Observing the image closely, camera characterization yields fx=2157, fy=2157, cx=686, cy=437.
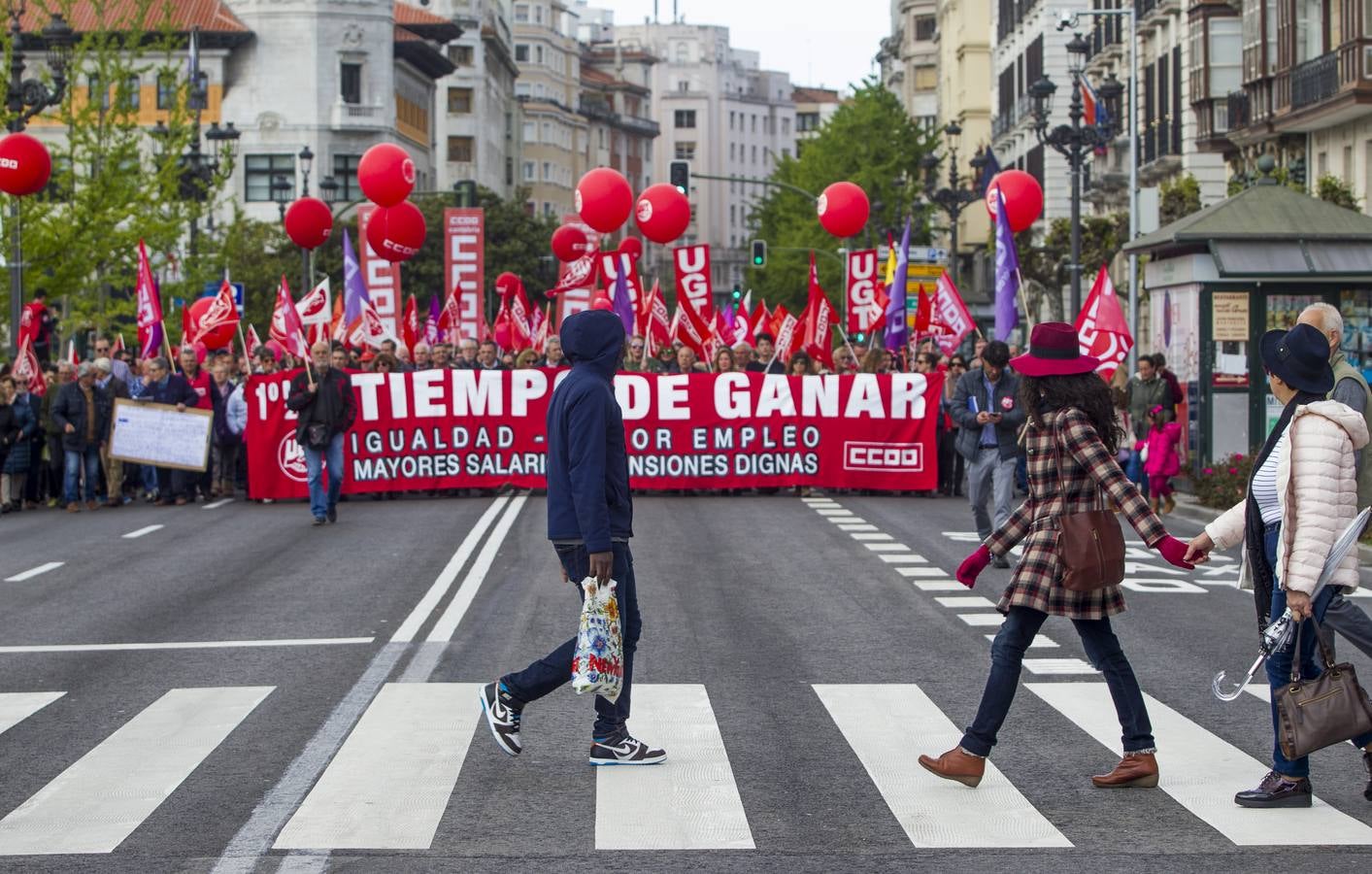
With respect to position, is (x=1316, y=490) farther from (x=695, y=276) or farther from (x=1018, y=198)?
(x=1018, y=198)

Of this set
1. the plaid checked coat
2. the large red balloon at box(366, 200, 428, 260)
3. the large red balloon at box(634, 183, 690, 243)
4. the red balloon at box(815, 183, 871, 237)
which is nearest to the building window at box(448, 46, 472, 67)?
the large red balloon at box(366, 200, 428, 260)

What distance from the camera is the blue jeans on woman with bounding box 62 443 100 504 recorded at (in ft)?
81.7

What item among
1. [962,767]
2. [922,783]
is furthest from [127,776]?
[962,767]

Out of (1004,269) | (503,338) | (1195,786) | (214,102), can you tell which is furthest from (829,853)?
(214,102)

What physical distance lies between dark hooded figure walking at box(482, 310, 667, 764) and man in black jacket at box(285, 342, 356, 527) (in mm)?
13411

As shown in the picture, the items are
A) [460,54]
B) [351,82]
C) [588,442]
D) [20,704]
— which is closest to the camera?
[588,442]

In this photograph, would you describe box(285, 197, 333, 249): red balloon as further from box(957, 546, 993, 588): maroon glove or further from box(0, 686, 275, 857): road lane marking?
box(957, 546, 993, 588): maroon glove

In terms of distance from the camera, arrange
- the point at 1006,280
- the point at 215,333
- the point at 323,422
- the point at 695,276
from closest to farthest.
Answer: the point at 323,422 → the point at 1006,280 → the point at 215,333 → the point at 695,276

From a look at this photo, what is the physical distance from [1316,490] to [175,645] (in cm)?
716

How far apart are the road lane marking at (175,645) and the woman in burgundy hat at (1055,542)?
5185mm

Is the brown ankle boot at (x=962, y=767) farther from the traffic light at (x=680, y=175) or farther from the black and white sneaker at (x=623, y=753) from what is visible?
the traffic light at (x=680, y=175)

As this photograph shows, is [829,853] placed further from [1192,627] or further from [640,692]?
[1192,627]

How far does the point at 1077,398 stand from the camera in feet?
27.3

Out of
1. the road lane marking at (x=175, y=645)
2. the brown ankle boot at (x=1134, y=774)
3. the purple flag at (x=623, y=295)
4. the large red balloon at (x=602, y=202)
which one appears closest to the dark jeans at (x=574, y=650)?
the brown ankle boot at (x=1134, y=774)
